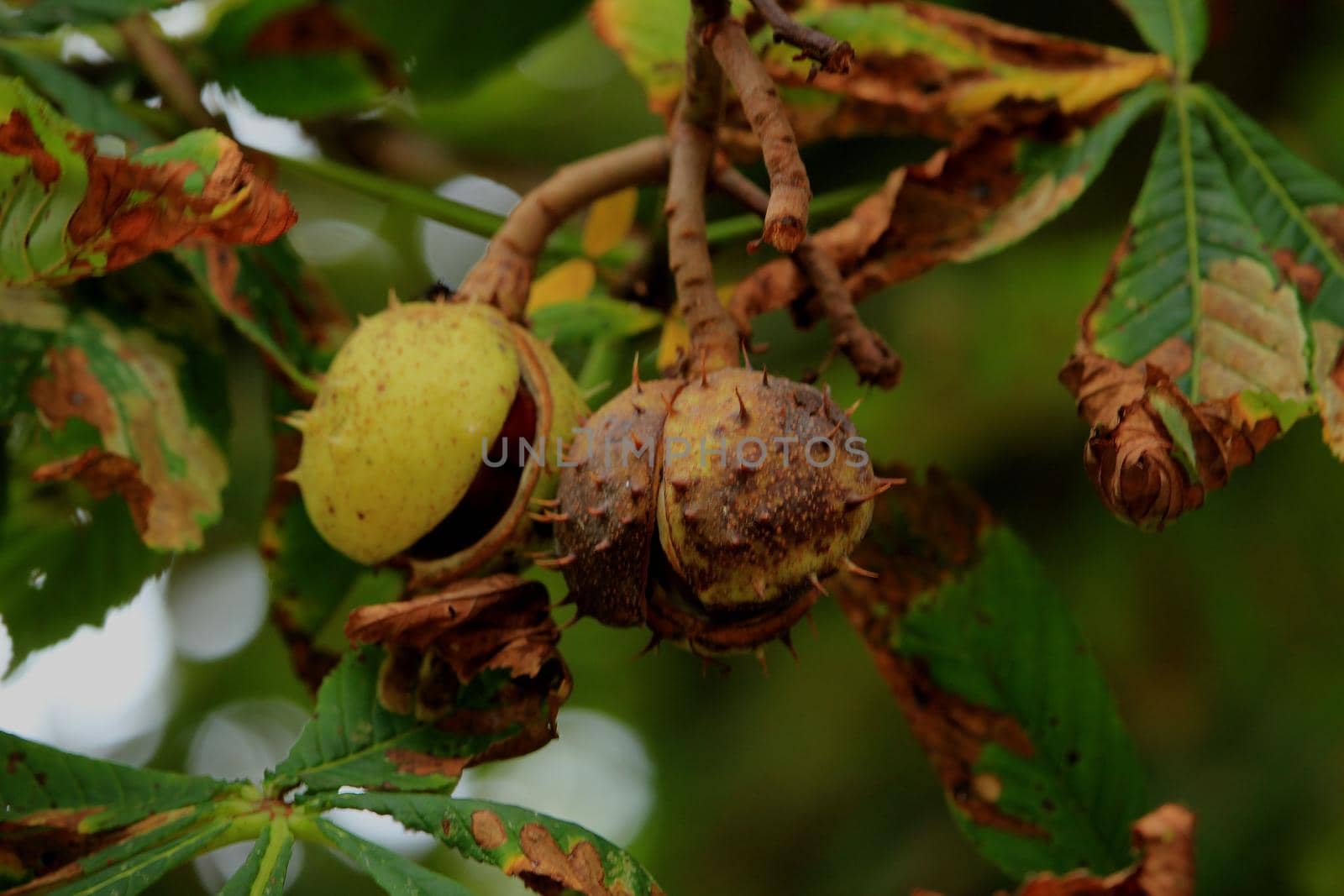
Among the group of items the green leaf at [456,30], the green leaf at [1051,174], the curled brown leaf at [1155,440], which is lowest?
the green leaf at [456,30]

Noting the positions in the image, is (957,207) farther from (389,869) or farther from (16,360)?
(16,360)

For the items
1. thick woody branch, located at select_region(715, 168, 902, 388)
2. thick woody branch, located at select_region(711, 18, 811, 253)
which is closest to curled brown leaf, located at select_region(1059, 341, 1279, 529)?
thick woody branch, located at select_region(715, 168, 902, 388)

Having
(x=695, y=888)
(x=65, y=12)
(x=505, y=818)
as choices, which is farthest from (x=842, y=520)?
(x=695, y=888)

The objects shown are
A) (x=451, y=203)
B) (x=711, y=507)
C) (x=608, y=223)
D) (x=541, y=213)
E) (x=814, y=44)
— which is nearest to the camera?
(x=814, y=44)

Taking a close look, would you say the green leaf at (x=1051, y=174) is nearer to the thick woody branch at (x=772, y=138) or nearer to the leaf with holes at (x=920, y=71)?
the leaf with holes at (x=920, y=71)

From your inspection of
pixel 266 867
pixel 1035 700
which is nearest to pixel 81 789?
pixel 266 867

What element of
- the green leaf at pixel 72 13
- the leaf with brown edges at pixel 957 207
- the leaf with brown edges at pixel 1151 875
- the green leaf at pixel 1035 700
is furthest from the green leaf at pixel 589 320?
the leaf with brown edges at pixel 1151 875
